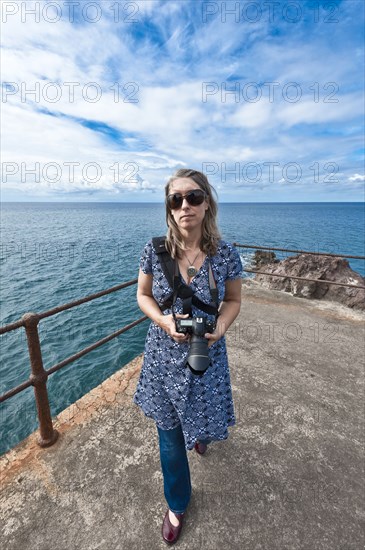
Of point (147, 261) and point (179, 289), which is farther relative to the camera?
point (147, 261)

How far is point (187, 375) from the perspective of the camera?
73.9 inches

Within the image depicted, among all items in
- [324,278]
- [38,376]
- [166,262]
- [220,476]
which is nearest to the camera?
[166,262]

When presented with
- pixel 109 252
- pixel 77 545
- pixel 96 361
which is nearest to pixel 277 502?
pixel 77 545

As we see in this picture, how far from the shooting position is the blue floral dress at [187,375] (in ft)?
6.16

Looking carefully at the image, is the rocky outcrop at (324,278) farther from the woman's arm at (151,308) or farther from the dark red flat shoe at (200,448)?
the woman's arm at (151,308)

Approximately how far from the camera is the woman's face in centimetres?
178

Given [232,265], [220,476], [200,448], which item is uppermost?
[232,265]

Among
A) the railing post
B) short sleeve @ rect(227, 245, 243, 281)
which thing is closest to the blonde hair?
short sleeve @ rect(227, 245, 243, 281)

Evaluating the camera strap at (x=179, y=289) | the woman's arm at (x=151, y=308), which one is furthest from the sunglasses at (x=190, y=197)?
the woman's arm at (x=151, y=308)

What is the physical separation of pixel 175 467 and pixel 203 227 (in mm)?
1782

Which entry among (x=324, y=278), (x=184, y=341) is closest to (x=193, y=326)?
(x=184, y=341)

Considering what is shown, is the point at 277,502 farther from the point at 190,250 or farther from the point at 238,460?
the point at 190,250

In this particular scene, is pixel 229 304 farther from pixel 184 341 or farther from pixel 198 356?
pixel 198 356

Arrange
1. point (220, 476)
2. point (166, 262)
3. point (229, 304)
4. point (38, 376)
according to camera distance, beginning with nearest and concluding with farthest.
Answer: point (166, 262)
point (229, 304)
point (220, 476)
point (38, 376)
